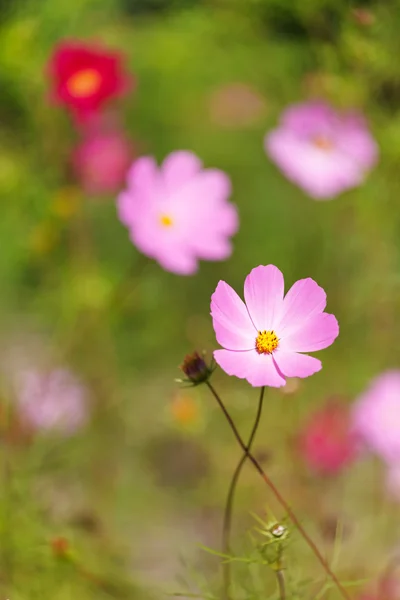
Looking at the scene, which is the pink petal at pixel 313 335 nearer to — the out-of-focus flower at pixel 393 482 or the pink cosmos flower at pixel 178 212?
the pink cosmos flower at pixel 178 212

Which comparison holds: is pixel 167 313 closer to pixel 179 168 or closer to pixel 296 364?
pixel 179 168

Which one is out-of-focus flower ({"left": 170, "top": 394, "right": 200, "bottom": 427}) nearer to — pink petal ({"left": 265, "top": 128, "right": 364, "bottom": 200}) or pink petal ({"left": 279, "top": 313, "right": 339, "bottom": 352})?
pink petal ({"left": 265, "top": 128, "right": 364, "bottom": 200})

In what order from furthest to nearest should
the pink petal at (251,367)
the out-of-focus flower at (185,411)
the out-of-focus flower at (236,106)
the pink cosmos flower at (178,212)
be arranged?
the out-of-focus flower at (236,106)
the out-of-focus flower at (185,411)
the pink cosmos flower at (178,212)
the pink petal at (251,367)

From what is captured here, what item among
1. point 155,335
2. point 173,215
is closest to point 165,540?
point 155,335

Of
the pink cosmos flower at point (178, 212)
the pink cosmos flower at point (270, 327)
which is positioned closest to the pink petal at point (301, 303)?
the pink cosmos flower at point (270, 327)

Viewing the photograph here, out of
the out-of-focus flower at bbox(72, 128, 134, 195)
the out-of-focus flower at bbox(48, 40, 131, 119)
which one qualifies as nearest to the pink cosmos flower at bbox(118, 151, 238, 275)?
the out-of-focus flower at bbox(48, 40, 131, 119)

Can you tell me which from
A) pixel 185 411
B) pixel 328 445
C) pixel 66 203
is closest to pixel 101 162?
pixel 66 203
